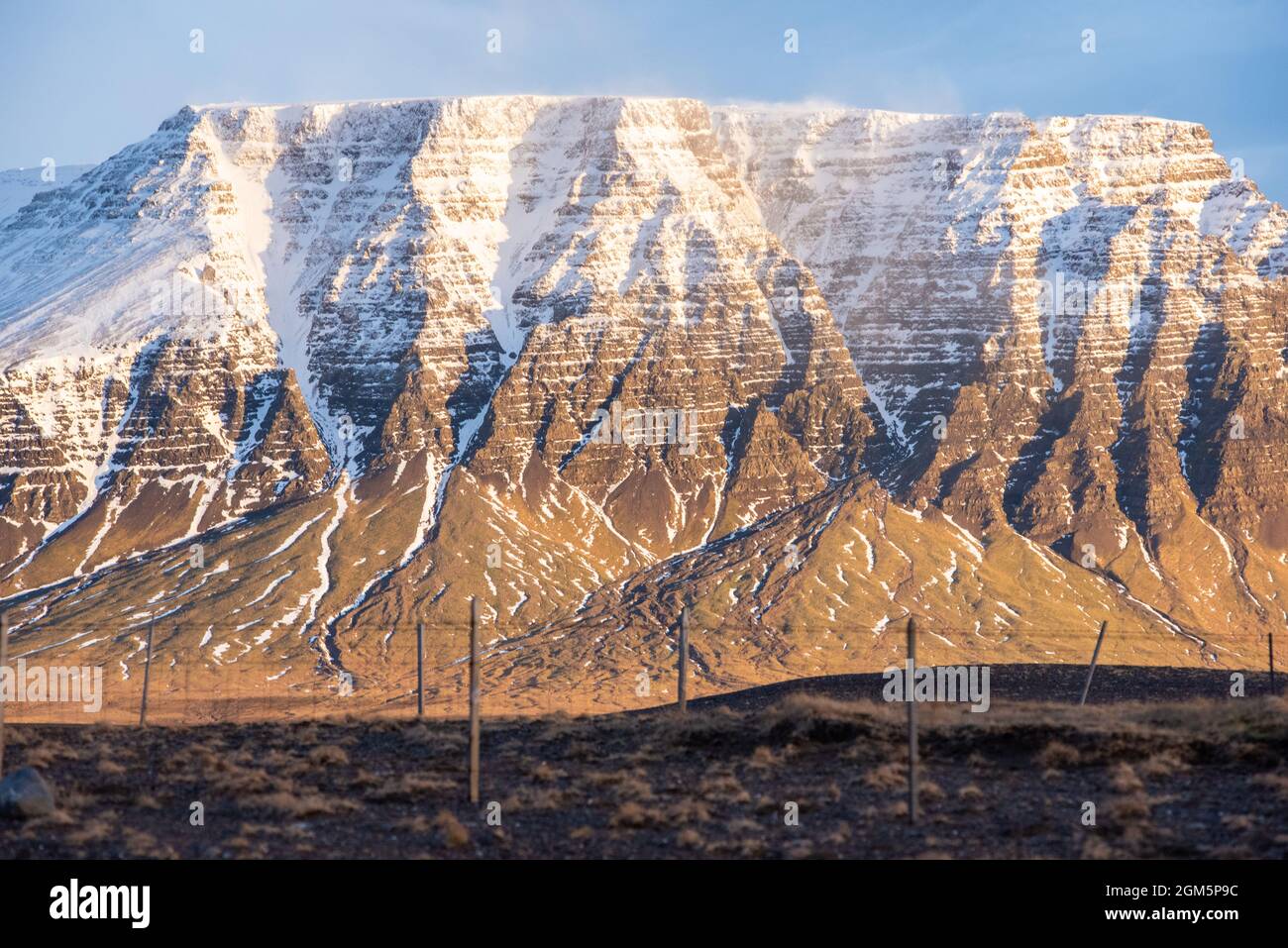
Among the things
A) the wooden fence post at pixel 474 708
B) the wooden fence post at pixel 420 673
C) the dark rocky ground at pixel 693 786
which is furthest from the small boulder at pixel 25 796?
the wooden fence post at pixel 420 673

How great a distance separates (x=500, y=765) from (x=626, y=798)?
7531 millimetres

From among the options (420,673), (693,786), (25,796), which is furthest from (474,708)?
(420,673)

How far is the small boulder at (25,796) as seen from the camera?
45406 millimetres

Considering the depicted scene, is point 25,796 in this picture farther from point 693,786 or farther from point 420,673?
point 420,673

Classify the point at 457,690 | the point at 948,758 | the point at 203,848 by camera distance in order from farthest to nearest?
the point at 457,690, the point at 948,758, the point at 203,848

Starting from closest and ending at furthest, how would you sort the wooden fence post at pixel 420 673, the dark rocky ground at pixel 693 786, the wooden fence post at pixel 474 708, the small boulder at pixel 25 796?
the dark rocky ground at pixel 693 786
the wooden fence post at pixel 474 708
the small boulder at pixel 25 796
the wooden fence post at pixel 420 673

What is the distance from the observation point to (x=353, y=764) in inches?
2147

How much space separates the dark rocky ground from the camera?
42688 millimetres

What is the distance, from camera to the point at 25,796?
45719 millimetres

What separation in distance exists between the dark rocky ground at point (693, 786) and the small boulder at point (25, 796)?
522mm

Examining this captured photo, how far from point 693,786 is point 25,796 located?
18810 mm

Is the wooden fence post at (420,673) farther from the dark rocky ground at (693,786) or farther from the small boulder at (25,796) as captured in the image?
the small boulder at (25,796)
